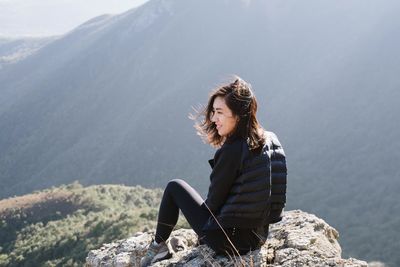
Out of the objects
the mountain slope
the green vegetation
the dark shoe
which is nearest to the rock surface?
the dark shoe

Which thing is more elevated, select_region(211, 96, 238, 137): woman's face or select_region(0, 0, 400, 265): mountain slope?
select_region(211, 96, 238, 137): woman's face

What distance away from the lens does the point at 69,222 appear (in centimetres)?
1525

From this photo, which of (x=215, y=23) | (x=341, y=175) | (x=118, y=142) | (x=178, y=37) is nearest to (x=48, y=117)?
(x=118, y=142)

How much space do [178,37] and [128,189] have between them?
147 ft

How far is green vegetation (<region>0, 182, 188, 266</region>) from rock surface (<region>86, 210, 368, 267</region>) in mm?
7100

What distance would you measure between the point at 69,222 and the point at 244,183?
44.4ft

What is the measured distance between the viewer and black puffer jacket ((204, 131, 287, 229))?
2.83 metres

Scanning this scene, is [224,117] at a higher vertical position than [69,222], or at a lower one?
higher

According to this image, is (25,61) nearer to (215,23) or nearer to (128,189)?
(215,23)

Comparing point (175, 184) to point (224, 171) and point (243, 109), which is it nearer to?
point (224, 171)

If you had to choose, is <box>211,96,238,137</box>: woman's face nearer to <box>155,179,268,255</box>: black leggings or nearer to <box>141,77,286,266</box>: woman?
<box>141,77,286,266</box>: woman

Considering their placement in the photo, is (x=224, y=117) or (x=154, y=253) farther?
(x=154, y=253)

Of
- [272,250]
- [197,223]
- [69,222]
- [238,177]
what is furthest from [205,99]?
[238,177]

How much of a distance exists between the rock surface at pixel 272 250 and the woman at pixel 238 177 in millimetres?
123
